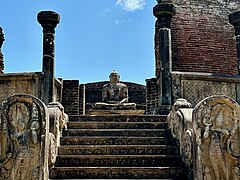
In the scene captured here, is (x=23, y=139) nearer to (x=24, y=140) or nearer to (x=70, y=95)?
(x=24, y=140)

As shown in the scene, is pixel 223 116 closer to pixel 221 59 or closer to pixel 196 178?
pixel 196 178

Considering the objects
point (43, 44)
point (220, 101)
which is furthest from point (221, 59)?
point (220, 101)

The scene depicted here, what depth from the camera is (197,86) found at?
1108 cm

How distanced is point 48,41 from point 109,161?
5.24 m

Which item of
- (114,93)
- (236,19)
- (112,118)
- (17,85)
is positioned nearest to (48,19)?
(17,85)

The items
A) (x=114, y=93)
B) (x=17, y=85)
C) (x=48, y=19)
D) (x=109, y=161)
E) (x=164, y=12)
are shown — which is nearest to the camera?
(x=109, y=161)

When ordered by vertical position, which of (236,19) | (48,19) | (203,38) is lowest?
(48,19)

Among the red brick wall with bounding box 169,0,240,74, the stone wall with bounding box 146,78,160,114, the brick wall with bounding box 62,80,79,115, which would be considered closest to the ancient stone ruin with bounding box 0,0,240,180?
the stone wall with bounding box 146,78,160,114

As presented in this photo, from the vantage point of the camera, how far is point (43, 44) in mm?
11375

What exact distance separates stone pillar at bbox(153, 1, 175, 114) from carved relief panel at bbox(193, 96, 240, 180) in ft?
13.9

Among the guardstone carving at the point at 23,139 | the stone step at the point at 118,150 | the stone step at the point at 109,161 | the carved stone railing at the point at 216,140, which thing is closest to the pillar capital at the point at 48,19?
the stone step at the point at 118,150

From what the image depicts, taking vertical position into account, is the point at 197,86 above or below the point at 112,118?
above

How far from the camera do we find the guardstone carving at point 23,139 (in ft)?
20.0

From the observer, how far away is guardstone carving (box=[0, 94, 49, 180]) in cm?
609
